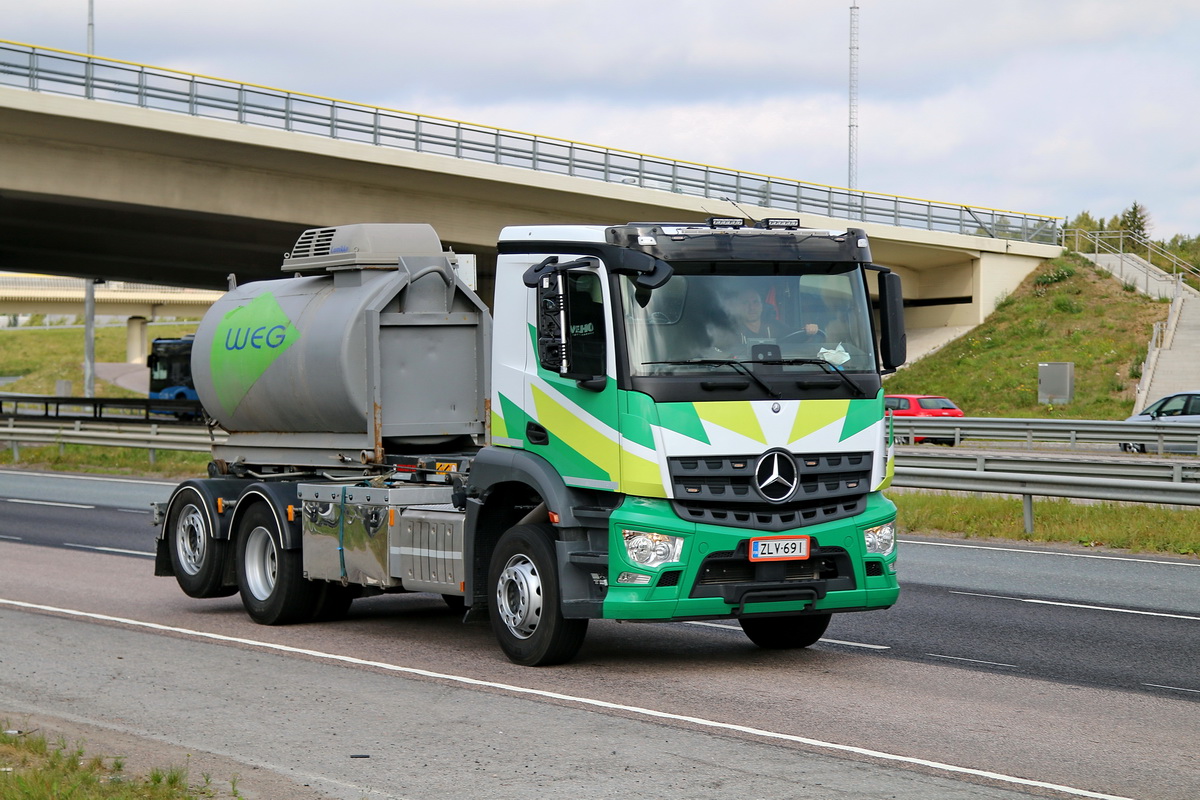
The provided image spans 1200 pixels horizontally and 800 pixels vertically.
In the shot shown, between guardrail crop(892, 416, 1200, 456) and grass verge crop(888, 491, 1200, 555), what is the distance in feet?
40.9

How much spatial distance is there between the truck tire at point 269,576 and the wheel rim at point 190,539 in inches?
19.4

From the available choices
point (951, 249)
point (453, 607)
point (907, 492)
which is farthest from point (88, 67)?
point (951, 249)

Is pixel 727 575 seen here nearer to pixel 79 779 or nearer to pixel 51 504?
pixel 79 779

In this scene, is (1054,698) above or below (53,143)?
below

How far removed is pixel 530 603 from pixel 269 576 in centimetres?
359

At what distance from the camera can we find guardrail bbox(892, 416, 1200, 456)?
32.6 m

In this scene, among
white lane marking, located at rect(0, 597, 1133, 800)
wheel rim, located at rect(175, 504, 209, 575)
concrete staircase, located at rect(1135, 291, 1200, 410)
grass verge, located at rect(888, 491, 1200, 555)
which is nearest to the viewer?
white lane marking, located at rect(0, 597, 1133, 800)

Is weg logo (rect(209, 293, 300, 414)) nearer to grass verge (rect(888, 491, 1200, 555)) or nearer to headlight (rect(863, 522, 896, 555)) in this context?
headlight (rect(863, 522, 896, 555))

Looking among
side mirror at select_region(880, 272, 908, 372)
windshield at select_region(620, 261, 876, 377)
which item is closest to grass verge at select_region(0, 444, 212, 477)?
windshield at select_region(620, 261, 876, 377)

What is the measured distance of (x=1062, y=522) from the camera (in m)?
19.2

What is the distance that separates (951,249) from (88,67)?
105 feet

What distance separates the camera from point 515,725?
25.6 feet

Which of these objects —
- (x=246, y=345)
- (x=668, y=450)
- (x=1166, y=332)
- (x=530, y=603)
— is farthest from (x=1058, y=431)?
(x=668, y=450)

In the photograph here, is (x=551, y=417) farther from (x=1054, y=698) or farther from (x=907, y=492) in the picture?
(x=907, y=492)
